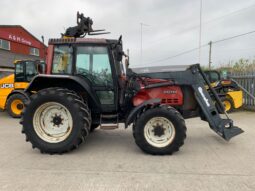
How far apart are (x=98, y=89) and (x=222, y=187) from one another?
3.21m

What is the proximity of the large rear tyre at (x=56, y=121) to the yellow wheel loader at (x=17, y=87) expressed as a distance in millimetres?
5486

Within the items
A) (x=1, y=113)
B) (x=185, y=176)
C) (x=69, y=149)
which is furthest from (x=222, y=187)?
(x=1, y=113)

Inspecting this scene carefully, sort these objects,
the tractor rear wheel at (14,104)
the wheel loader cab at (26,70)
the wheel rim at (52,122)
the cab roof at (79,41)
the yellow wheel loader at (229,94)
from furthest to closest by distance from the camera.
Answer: the yellow wheel loader at (229,94) < the wheel loader cab at (26,70) < the tractor rear wheel at (14,104) < the cab roof at (79,41) < the wheel rim at (52,122)

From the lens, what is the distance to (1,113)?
40.0ft

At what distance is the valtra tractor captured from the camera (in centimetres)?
559

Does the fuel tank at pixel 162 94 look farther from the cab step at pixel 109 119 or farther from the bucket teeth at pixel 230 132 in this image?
the bucket teeth at pixel 230 132

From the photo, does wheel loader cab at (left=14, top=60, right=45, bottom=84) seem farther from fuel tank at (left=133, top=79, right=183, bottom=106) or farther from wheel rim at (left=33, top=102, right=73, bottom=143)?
fuel tank at (left=133, top=79, right=183, bottom=106)

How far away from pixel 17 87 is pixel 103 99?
6270 millimetres

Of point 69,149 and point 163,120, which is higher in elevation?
point 163,120

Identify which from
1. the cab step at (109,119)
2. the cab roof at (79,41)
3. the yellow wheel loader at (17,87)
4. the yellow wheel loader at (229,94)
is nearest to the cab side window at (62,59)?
the cab roof at (79,41)

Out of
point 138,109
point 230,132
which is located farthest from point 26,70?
point 230,132

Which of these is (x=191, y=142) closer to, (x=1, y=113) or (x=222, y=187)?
(x=222, y=187)

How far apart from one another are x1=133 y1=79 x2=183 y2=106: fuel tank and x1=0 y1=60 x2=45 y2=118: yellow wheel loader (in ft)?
20.0

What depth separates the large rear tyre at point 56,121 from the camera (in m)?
5.58
